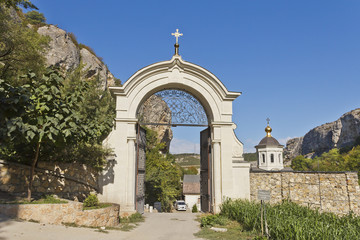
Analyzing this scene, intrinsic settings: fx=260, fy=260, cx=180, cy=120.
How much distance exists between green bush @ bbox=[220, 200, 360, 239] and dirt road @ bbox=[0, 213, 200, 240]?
5.54 feet

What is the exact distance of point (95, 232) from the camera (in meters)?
7.29

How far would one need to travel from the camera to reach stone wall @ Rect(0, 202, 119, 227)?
7.09 m

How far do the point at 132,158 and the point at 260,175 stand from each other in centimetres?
604

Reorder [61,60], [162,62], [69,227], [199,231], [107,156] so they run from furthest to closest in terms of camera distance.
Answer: [61,60] < [162,62] < [107,156] < [199,231] < [69,227]

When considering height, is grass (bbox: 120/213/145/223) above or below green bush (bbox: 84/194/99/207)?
below

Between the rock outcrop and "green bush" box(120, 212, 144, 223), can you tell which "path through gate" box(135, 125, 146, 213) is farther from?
the rock outcrop

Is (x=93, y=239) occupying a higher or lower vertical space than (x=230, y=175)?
lower

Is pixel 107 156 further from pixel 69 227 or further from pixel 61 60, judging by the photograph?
pixel 61 60

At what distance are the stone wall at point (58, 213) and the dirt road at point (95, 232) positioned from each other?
35 centimetres

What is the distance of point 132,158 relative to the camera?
36.4 feet

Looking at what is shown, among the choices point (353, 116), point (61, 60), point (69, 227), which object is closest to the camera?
point (69, 227)

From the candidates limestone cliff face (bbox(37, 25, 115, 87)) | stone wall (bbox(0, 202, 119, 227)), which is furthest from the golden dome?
stone wall (bbox(0, 202, 119, 227))

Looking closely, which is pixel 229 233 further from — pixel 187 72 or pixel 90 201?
pixel 187 72

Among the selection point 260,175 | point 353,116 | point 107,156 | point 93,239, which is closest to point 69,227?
point 93,239
